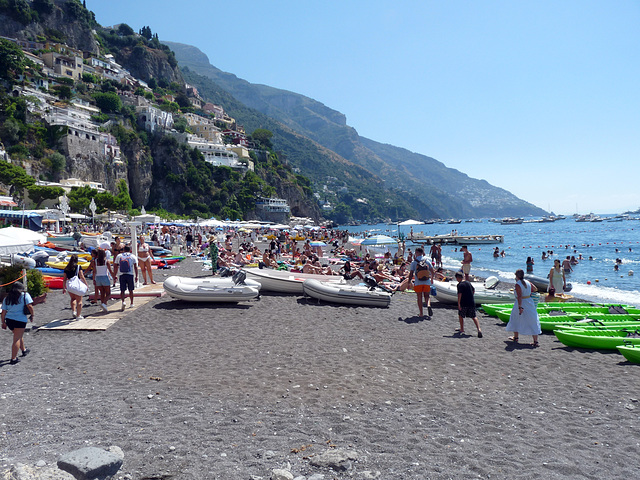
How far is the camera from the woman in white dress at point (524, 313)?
7621mm

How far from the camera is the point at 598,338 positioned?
7.56 m

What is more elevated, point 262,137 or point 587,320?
point 262,137

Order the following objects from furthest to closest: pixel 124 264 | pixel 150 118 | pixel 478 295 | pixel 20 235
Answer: pixel 150 118
pixel 478 295
pixel 124 264
pixel 20 235

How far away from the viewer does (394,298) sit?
12438mm

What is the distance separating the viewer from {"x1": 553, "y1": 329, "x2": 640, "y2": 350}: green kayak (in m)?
7.48

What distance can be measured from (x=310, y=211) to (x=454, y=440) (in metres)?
111

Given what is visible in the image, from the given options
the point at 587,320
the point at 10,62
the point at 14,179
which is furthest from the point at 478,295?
the point at 10,62

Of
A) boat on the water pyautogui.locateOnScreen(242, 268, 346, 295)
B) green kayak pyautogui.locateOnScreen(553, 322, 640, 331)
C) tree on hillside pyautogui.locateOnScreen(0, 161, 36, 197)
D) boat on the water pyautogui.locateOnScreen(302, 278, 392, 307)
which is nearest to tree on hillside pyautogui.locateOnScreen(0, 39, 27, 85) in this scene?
tree on hillside pyautogui.locateOnScreen(0, 161, 36, 197)

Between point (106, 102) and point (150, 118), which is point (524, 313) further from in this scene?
point (150, 118)

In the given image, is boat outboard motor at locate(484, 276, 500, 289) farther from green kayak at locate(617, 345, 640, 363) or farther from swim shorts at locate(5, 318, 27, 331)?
swim shorts at locate(5, 318, 27, 331)

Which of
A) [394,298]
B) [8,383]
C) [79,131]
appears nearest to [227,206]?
[79,131]

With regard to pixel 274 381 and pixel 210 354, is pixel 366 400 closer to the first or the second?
pixel 274 381

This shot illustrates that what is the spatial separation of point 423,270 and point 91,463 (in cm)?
755

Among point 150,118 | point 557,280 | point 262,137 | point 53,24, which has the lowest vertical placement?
point 557,280
